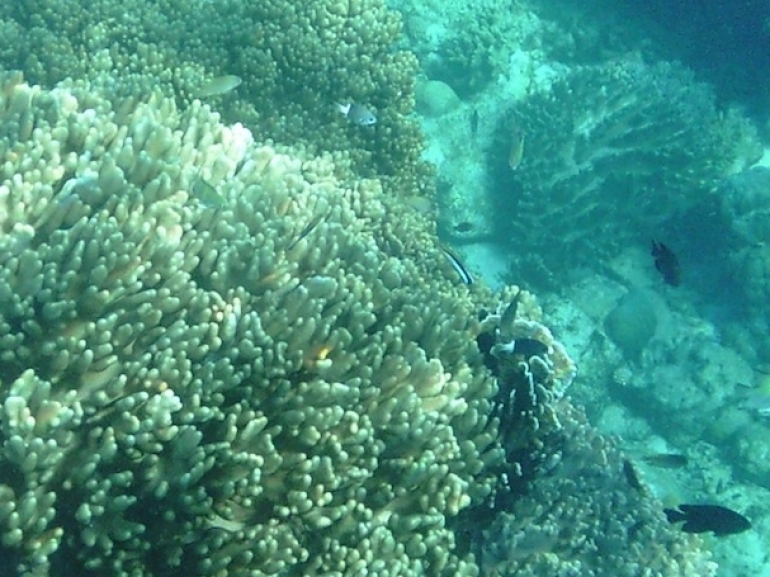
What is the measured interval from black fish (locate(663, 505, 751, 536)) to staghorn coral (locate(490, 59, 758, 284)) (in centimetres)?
540

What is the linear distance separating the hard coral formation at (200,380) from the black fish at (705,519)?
1.73 meters

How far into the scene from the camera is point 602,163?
382 inches

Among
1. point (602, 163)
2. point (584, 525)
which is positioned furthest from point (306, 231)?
point (602, 163)

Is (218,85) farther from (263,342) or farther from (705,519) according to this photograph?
(705,519)

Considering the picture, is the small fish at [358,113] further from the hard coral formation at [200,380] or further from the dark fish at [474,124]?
the dark fish at [474,124]

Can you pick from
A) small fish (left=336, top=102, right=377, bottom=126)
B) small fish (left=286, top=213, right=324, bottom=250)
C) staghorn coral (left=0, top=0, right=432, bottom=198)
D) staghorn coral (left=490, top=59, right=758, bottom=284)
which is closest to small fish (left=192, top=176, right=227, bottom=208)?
small fish (left=286, top=213, right=324, bottom=250)

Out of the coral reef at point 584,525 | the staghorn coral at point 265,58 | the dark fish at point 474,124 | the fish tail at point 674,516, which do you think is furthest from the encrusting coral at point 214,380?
the dark fish at point 474,124

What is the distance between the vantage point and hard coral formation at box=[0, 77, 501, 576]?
8.64ft

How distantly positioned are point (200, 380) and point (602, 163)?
814cm

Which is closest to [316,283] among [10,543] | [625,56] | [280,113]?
[10,543]

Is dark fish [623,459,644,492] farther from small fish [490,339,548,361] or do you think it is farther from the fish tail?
small fish [490,339,548,361]

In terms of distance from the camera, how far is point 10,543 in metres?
2.44

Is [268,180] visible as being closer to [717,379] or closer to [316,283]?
[316,283]

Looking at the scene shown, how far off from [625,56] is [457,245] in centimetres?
536
